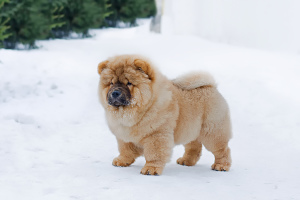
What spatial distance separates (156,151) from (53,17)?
8.25 m

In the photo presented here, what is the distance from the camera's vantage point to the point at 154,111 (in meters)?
3.81

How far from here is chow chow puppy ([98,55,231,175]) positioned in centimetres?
369

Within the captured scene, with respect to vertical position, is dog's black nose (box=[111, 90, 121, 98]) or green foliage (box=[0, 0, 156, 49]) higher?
dog's black nose (box=[111, 90, 121, 98])

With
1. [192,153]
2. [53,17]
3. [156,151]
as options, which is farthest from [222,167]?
[53,17]

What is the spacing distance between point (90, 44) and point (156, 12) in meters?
8.04

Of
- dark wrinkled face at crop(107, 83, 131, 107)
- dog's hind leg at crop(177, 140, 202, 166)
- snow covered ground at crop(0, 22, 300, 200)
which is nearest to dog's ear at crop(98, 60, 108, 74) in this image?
dark wrinkled face at crop(107, 83, 131, 107)

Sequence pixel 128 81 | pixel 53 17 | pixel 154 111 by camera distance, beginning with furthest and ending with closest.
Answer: pixel 53 17 → pixel 154 111 → pixel 128 81

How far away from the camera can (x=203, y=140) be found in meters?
4.30

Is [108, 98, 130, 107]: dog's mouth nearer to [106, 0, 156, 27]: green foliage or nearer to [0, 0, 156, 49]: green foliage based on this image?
[0, 0, 156, 49]: green foliage

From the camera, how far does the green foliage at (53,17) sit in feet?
31.8

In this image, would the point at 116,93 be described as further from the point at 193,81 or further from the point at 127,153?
the point at 193,81

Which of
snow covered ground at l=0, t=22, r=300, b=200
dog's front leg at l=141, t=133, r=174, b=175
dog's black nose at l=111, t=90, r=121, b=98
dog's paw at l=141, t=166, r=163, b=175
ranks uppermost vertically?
dog's black nose at l=111, t=90, r=121, b=98

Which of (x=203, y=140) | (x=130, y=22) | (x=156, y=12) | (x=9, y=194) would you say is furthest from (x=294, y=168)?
(x=156, y=12)

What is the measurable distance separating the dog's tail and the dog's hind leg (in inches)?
27.3
